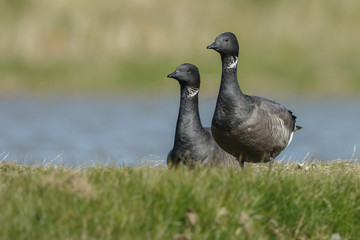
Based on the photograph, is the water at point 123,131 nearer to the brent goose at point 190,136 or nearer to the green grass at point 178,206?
the brent goose at point 190,136

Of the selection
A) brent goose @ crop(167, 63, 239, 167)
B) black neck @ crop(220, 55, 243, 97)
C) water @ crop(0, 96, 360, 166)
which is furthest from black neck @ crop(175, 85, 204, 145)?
water @ crop(0, 96, 360, 166)

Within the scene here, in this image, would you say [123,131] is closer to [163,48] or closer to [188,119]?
[188,119]

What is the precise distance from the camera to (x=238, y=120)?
12023mm

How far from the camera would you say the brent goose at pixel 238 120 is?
1206cm

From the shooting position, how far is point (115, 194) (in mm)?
8156

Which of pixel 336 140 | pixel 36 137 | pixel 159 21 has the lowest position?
pixel 36 137

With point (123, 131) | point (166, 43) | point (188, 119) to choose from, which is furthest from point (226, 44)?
point (166, 43)

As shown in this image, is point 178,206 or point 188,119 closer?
point 178,206

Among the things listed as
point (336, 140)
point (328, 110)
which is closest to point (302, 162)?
point (336, 140)

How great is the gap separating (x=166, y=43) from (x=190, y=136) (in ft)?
574

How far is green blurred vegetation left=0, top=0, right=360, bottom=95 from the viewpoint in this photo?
170m

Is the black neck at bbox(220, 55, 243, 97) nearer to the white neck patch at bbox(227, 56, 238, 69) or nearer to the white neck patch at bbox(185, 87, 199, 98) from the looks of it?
the white neck patch at bbox(227, 56, 238, 69)

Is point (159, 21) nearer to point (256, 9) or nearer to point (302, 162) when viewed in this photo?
point (256, 9)

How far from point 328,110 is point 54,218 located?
114451 mm
